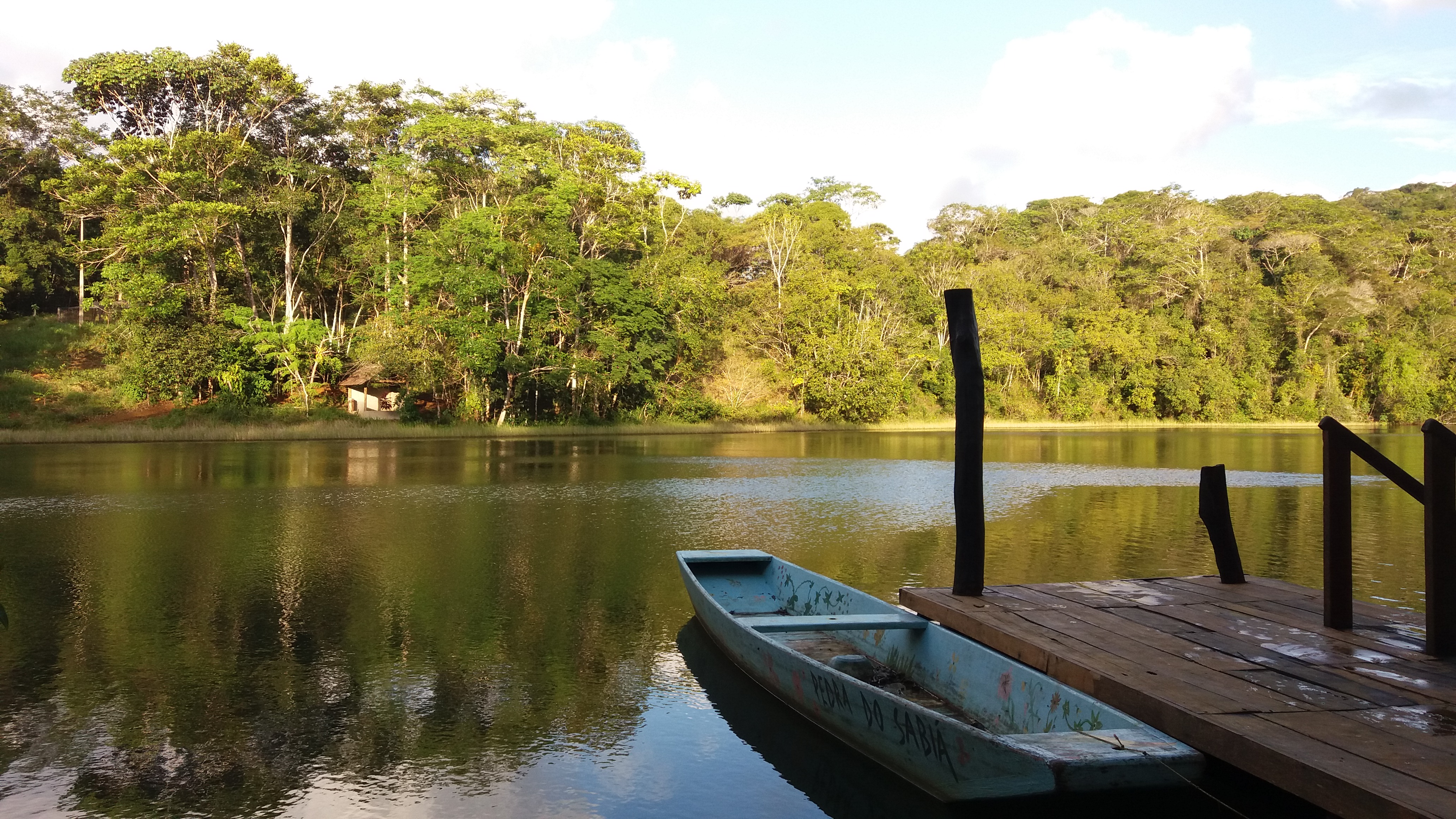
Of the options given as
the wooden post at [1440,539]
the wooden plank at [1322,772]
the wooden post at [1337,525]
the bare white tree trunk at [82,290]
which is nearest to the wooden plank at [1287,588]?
the wooden post at [1337,525]

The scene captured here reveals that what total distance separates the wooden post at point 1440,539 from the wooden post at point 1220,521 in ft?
6.70

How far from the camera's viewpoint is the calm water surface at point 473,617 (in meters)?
5.04

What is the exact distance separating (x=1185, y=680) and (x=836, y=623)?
7.21 feet

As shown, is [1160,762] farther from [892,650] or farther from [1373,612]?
[1373,612]

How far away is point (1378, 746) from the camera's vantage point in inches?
160

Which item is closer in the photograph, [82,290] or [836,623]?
[836,623]

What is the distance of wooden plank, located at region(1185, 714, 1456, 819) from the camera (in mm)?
3508

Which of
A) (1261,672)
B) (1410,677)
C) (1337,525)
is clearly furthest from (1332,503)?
(1261,672)

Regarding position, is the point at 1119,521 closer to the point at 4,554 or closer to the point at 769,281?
the point at 4,554

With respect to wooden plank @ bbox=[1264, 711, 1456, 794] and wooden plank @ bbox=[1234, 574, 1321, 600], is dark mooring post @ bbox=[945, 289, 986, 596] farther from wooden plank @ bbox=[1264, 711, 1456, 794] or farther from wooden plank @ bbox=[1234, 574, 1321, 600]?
wooden plank @ bbox=[1264, 711, 1456, 794]

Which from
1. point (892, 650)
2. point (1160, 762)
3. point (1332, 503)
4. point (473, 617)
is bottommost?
point (473, 617)

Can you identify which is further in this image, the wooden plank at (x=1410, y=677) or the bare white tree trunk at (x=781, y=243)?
the bare white tree trunk at (x=781, y=243)

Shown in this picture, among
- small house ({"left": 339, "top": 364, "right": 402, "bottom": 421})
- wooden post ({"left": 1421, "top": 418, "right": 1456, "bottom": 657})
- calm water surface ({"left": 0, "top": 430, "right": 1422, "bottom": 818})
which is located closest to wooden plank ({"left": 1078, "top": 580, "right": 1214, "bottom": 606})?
wooden post ({"left": 1421, "top": 418, "right": 1456, "bottom": 657})

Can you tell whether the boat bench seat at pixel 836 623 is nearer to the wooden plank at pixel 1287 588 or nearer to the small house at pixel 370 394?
the wooden plank at pixel 1287 588
